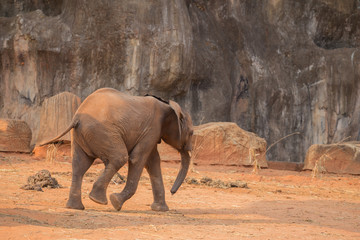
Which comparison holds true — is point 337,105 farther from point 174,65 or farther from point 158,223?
point 158,223

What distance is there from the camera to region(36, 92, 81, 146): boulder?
46.8 ft

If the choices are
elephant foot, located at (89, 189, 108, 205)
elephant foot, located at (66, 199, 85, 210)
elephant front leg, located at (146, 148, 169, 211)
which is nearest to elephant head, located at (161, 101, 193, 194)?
elephant front leg, located at (146, 148, 169, 211)

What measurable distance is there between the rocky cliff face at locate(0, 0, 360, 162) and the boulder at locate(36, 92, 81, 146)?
2.94 m

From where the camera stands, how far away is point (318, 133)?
20047 millimetres

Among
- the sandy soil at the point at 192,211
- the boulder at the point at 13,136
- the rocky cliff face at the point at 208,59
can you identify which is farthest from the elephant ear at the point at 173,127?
the rocky cliff face at the point at 208,59

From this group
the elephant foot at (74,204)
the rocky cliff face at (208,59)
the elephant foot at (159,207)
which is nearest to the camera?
the elephant foot at (74,204)

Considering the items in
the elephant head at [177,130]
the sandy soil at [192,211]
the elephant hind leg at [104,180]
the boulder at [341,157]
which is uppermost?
the elephant head at [177,130]

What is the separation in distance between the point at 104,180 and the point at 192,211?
4.83 ft

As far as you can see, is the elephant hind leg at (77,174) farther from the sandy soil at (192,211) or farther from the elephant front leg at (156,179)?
the elephant front leg at (156,179)

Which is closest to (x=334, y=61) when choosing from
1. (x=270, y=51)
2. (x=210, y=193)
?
(x=270, y=51)

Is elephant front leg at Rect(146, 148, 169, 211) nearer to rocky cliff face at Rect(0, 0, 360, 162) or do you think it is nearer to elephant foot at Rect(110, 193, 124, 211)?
elephant foot at Rect(110, 193, 124, 211)

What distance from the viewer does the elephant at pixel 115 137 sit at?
704 cm

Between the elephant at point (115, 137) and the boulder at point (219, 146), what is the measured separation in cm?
747

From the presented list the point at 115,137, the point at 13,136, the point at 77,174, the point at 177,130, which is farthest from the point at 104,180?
the point at 13,136
